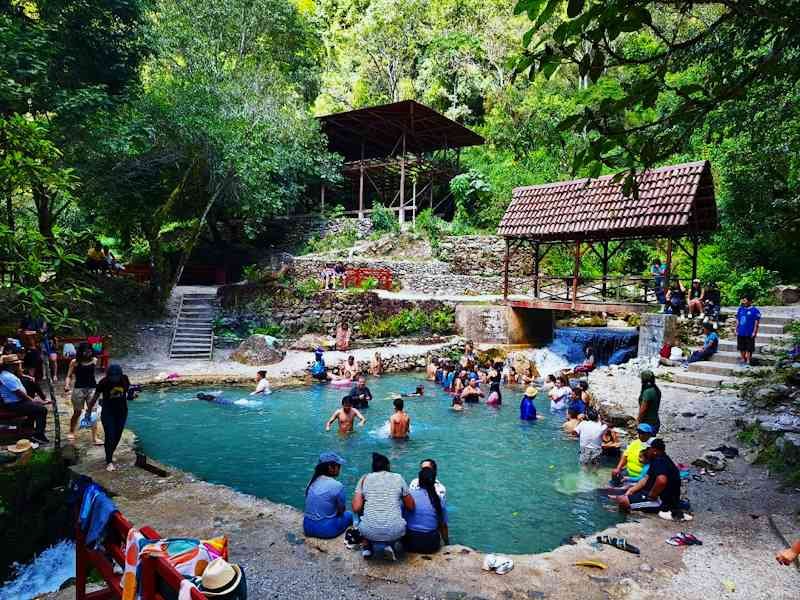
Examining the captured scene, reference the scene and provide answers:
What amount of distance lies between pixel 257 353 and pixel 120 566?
12929 millimetres

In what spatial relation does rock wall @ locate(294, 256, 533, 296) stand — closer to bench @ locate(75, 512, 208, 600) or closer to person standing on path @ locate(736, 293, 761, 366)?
person standing on path @ locate(736, 293, 761, 366)

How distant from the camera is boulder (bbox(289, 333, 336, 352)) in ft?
58.0

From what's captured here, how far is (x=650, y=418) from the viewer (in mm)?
8195

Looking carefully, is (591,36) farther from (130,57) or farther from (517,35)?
(517,35)

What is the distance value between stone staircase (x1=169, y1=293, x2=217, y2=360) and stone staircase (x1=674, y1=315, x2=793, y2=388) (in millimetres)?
13968

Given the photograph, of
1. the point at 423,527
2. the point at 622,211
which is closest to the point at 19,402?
the point at 423,527

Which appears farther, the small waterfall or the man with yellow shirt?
the small waterfall

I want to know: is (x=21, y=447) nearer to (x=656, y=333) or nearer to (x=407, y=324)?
(x=407, y=324)

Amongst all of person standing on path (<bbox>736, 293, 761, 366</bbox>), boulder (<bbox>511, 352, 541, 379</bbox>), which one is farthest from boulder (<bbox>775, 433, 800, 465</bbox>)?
boulder (<bbox>511, 352, 541, 379</bbox>)

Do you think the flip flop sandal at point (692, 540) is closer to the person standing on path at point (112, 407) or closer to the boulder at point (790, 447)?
the boulder at point (790, 447)

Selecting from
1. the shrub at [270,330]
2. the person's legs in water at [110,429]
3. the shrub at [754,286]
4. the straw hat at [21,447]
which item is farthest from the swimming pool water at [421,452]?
the shrub at [754,286]

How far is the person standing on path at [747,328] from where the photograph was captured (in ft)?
37.2

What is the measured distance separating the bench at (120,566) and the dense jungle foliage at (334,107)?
3.10 m

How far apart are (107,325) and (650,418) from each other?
1623 centimetres
